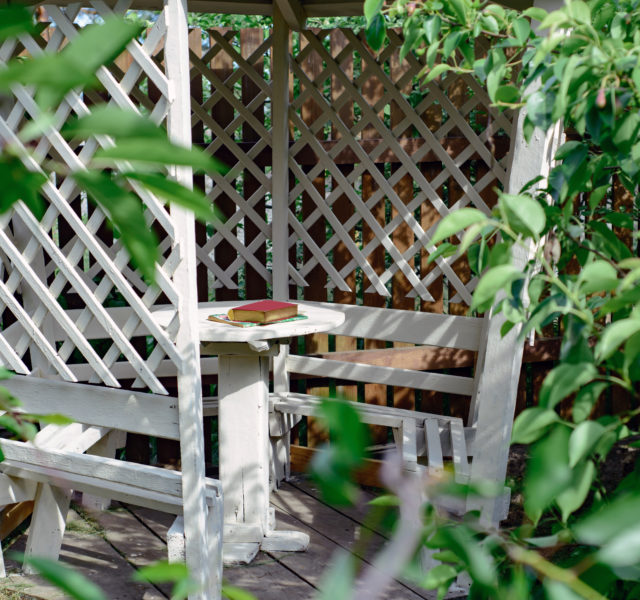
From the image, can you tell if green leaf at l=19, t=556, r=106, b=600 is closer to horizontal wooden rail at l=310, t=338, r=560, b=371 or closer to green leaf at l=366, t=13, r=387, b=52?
green leaf at l=366, t=13, r=387, b=52

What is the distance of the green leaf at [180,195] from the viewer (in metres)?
0.27

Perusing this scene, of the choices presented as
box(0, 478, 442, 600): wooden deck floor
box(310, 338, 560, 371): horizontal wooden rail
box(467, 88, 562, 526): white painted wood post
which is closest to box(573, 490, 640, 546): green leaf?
box(467, 88, 562, 526): white painted wood post

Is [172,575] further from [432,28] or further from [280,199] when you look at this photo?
[280,199]

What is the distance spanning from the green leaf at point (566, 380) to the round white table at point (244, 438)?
→ 2.22 meters

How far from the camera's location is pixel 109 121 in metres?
0.25

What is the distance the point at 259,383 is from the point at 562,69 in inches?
86.3

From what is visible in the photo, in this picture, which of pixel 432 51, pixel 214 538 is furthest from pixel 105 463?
pixel 432 51

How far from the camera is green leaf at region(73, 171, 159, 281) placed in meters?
0.26

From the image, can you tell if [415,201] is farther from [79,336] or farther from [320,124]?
[79,336]

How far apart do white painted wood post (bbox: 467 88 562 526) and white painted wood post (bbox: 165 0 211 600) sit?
0.82m

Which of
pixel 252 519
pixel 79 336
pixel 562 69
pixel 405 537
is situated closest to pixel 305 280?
pixel 252 519

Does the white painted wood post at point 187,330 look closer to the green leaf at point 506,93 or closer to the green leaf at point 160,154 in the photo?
the green leaf at point 506,93

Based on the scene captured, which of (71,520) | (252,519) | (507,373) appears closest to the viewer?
(507,373)

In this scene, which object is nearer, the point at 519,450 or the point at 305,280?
the point at 305,280
